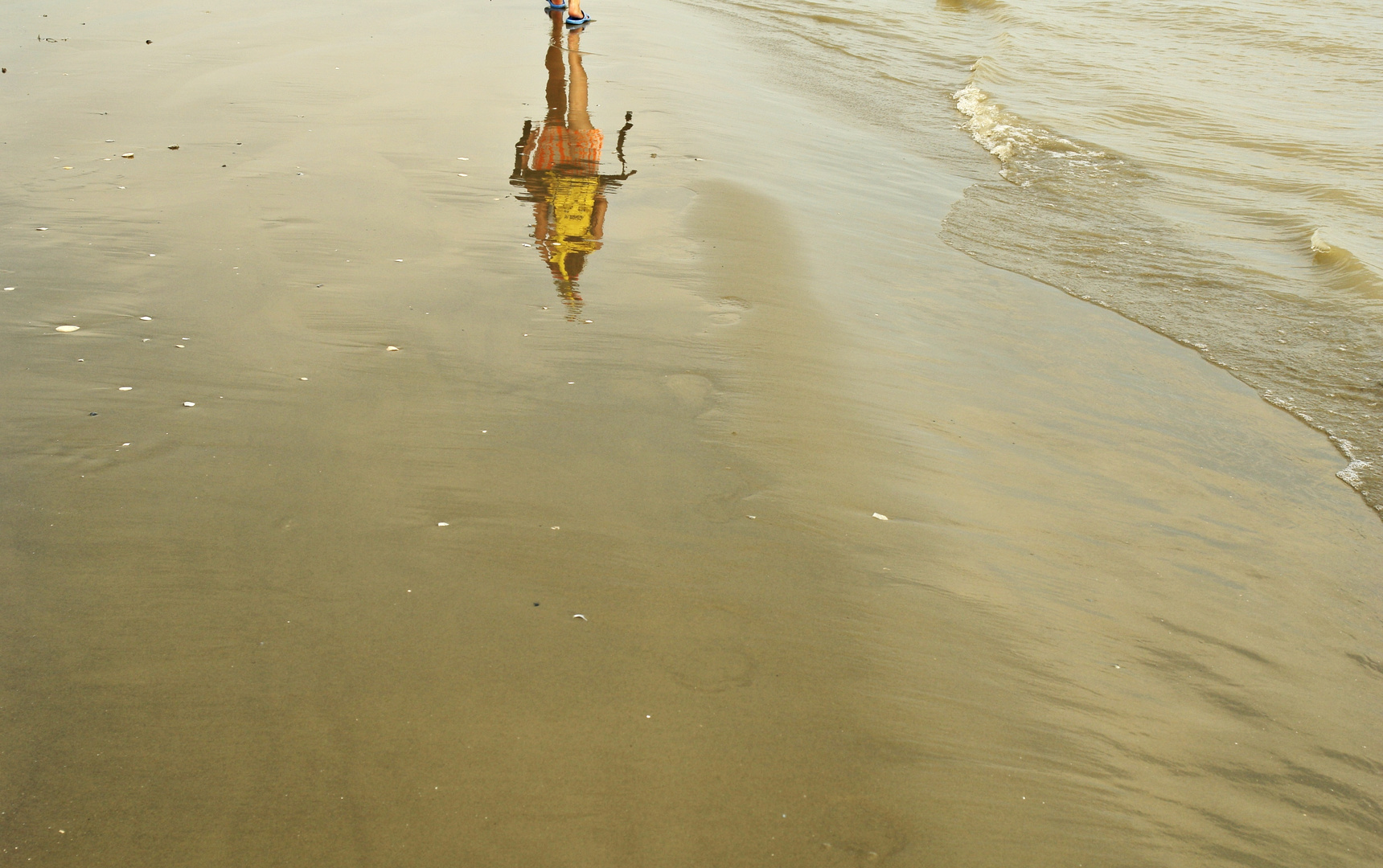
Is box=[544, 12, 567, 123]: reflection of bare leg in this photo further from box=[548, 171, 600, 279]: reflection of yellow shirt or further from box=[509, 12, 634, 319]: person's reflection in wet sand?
box=[548, 171, 600, 279]: reflection of yellow shirt

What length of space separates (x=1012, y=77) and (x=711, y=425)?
38.0 ft

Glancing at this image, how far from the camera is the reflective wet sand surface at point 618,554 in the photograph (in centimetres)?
208

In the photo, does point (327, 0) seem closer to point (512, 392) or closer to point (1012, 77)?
point (1012, 77)

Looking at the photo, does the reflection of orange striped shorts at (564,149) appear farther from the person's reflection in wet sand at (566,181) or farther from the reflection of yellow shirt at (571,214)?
the reflection of yellow shirt at (571,214)

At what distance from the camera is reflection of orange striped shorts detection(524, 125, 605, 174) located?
6.45 m

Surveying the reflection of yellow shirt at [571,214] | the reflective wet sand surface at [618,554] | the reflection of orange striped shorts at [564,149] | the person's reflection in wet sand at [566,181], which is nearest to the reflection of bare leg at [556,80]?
the person's reflection in wet sand at [566,181]

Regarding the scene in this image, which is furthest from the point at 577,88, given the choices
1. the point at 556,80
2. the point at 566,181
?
the point at 566,181

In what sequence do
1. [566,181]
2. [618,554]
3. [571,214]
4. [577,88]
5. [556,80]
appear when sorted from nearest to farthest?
[618,554]
[571,214]
[566,181]
[577,88]
[556,80]

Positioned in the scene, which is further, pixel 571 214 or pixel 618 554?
pixel 571 214

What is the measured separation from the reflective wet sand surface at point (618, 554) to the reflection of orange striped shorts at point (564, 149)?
77 cm

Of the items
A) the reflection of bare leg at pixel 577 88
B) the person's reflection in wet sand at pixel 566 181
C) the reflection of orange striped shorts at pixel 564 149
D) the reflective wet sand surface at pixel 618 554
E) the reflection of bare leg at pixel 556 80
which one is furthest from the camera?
the reflection of bare leg at pixel 556 80

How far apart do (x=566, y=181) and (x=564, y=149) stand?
81cm

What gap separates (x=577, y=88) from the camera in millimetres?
8758

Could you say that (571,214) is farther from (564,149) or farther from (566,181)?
(564,149)
